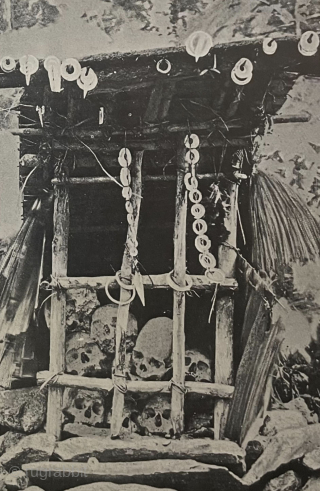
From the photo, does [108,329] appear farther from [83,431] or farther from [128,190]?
[128,190]

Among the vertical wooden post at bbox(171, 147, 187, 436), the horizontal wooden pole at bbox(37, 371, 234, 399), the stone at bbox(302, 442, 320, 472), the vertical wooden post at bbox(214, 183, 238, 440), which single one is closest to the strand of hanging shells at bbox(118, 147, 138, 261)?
the vertical wooden post at bbox(171, 147, 187, 436)

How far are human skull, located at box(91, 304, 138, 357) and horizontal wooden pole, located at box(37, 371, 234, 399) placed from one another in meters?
0.09

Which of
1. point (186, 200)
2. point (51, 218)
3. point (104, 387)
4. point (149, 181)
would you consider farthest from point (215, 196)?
point (104, 387)

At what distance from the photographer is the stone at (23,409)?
60.6 inches

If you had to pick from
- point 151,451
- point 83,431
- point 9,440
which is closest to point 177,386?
point 151,451

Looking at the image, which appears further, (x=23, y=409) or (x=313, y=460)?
(x=23, y=409)

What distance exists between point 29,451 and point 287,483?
2.32 feet

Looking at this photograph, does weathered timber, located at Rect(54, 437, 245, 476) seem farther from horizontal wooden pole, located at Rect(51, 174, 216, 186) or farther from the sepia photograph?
horizontal wooden pole, located at Rect(51, 174, 216, 186)

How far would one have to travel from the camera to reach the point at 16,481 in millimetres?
1528

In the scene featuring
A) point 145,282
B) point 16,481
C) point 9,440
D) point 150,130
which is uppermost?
point 150,130

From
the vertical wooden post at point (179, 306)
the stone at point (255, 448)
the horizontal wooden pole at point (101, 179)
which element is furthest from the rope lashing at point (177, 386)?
the horizontal wooden pole at point (101, 179)

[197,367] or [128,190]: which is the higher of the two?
[128,190]

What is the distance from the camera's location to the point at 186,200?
4.93ft

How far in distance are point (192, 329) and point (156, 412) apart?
0.81 feet
